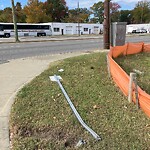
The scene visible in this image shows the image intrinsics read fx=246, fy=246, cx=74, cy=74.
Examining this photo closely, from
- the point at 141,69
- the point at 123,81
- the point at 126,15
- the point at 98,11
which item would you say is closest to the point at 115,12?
the point at 98,11

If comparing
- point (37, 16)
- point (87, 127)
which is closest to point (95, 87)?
point (87, 127)

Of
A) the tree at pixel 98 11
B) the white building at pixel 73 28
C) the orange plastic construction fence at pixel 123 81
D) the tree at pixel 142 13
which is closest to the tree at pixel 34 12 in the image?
the white building at pixel 73 28

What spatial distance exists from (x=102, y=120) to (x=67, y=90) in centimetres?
188

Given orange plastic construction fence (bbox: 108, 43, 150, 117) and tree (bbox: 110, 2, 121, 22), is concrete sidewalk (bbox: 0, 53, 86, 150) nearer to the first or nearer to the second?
orange plastic construction fence (bbox: 108, 43, 150, 117)

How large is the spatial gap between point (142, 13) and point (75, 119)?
107844 millimetres

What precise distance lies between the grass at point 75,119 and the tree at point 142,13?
344 feet

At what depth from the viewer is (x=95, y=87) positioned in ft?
19.8

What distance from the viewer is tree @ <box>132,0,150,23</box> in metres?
105

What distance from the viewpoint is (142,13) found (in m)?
105

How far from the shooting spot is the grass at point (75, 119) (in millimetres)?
3535

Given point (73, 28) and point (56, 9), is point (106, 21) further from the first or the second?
point (56, 9)

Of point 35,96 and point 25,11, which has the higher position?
point 25,11

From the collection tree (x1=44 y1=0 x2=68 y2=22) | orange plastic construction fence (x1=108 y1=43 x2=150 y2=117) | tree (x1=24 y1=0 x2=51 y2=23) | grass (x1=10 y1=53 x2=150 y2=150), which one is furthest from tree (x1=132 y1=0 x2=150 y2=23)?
grass (x1=10 y1=53 x2=150 y2=150)

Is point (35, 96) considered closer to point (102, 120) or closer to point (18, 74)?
point (102, 120)
